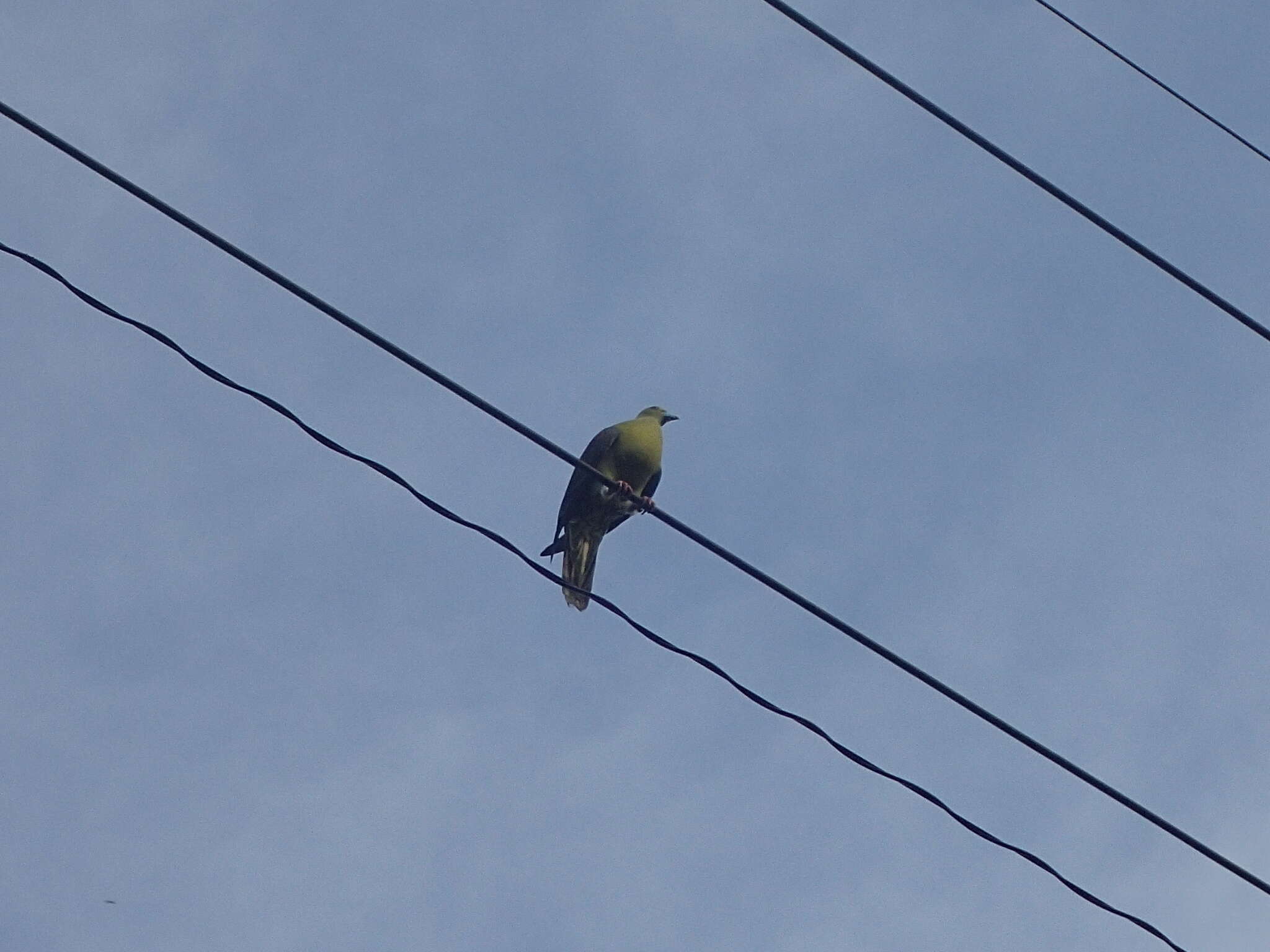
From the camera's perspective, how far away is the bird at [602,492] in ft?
31.0

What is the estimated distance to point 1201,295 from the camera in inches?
183

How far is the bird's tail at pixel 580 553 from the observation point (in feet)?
31.2

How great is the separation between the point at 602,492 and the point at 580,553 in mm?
399

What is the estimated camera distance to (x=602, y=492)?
939 centimetres

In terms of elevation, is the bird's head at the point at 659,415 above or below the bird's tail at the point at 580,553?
above

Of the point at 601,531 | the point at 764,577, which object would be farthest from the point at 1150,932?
the point at 601,531

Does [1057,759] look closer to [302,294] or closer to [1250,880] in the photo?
[1250,880]

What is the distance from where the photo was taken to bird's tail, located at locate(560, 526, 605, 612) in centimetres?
952

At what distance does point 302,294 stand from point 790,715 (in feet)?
5.68

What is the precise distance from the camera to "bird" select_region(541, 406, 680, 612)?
9.45 metres

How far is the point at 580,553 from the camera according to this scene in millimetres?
9555

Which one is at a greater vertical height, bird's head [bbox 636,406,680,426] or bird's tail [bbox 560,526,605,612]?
bird's head [bbox 636,406,680,426]

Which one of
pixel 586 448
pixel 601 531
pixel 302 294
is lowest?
pixel 302 294

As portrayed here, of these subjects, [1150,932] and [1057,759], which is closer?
[1057,759]
